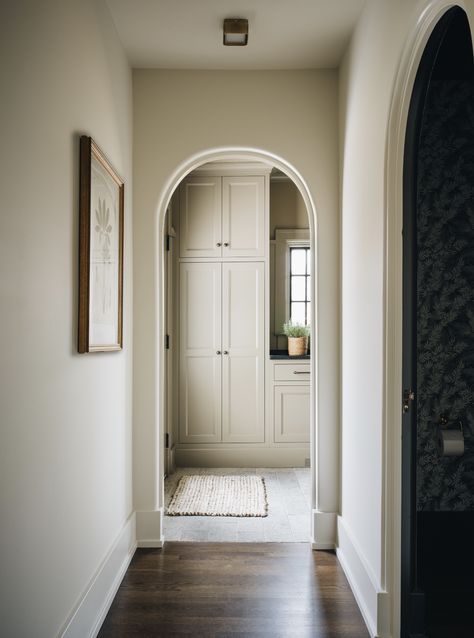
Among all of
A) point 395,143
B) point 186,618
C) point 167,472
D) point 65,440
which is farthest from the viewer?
point 167,472

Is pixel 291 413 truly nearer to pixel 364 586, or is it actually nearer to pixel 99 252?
pixel 364 586

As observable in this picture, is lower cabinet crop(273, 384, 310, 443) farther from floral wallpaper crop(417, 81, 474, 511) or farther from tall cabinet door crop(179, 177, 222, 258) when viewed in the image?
floral wallpaper crop(417, 81, 474, 511)

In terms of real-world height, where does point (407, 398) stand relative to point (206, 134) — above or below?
below

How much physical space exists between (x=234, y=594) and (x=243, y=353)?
259 centimetres

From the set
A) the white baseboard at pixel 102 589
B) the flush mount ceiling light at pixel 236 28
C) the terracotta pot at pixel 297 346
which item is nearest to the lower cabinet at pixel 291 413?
the terracotta pot at pixel 297 346

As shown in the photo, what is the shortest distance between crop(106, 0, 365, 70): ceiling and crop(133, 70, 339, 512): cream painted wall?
10 cm

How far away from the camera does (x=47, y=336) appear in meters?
1.87

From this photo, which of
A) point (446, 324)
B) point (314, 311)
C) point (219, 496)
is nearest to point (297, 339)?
point (219, 496)

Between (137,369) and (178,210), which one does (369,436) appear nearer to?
(137,369)

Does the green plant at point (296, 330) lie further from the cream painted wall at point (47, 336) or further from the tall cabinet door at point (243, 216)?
the cream painted wall at point (47, 336)

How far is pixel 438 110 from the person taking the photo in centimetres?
300

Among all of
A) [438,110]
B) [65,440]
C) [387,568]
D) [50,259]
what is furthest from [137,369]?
[438,110]

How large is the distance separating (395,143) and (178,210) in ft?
10.2

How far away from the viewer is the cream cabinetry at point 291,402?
5.07 metres
